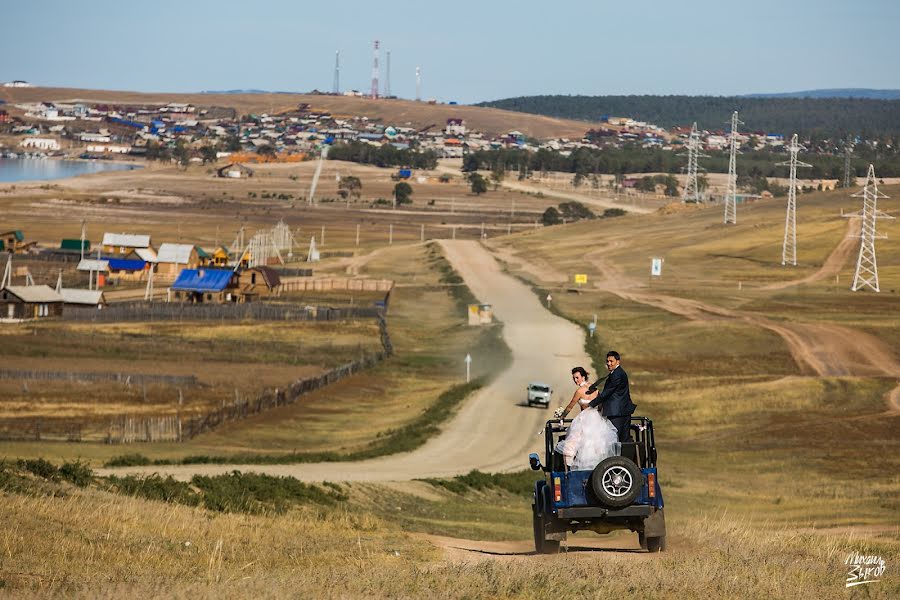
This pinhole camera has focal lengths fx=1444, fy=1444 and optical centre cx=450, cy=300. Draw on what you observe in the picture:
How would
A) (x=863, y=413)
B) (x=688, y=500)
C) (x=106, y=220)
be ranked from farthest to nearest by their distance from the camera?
(x=106, y=220) → (x=863, y=413) → (x=688, y=500)

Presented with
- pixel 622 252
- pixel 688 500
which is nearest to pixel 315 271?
pixel 622 252

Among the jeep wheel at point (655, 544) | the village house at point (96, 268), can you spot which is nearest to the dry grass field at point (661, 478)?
the jeep wheel at point (655, 544)

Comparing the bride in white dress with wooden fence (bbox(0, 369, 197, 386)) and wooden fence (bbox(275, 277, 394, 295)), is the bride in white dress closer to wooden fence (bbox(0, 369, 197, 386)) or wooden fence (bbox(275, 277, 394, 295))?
wooden fence (bbox(0, 369, 197, 386))

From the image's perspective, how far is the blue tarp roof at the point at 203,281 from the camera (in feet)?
379

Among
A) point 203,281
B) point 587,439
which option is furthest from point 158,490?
point 203,281

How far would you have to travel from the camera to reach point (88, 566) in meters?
17.4

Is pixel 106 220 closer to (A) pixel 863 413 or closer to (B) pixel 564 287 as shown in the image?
(B) pixel 564 287

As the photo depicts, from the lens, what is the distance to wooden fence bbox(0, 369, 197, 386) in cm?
6419

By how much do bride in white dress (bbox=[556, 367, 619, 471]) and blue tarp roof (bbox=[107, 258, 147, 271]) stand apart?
398 feet

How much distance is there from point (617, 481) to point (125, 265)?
122151 millimetres

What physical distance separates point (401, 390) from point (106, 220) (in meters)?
131

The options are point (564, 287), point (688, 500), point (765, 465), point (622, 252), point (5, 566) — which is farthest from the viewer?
point (622, 252)

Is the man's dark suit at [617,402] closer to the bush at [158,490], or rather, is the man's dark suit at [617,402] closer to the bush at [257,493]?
the bush at [257,493]

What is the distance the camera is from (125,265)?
13625 cm
